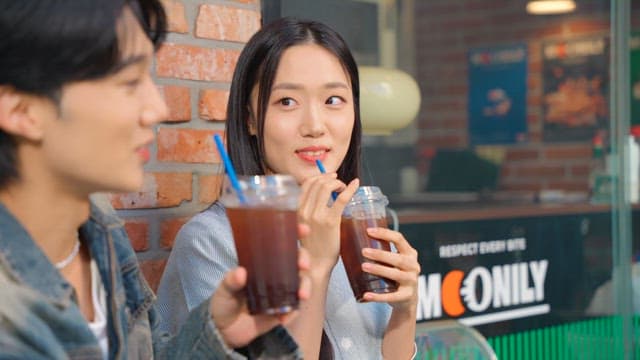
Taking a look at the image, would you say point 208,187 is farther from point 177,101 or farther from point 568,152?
point 568,152

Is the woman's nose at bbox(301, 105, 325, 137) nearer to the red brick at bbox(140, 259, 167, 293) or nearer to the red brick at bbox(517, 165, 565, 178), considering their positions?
the red brick at bbox(140, 259, 167, 293)

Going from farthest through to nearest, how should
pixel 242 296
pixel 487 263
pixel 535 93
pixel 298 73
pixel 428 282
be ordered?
pixel 535 93, pixel 487 263, pixel 428 282, pixel 298 73, pixel 242 296

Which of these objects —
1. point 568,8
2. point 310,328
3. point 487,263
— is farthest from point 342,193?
point 568,8

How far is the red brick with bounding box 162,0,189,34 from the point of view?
2.26 m

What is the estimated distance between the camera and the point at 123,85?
1227mm

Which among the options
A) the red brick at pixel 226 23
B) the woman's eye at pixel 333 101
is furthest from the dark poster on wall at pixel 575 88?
the woman's eye at pixel 333 101

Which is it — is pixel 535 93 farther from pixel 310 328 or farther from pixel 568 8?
pixel 310 328

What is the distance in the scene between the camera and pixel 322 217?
154 cm

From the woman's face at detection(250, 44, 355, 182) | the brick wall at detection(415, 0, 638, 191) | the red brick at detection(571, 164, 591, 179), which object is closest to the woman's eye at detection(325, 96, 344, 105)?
the woman's face at detection(250, 44, 355, 182)

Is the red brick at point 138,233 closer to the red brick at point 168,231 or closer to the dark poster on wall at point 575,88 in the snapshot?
the red brick at point 168,231

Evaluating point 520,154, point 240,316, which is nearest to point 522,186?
point 520,154

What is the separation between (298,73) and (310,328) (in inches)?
21.6

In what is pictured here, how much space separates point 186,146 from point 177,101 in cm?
12

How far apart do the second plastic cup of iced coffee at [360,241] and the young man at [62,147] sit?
1.29 ft
